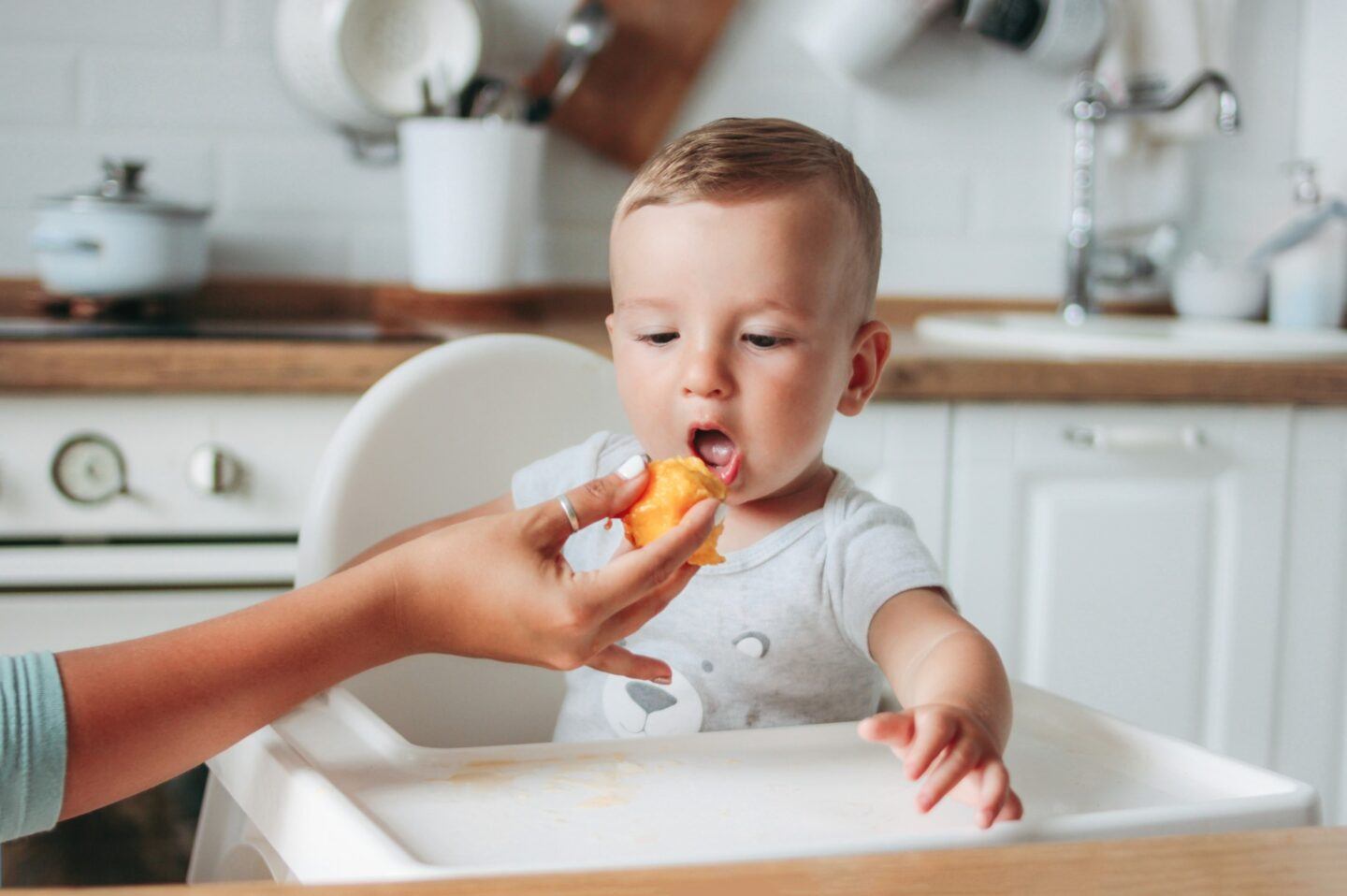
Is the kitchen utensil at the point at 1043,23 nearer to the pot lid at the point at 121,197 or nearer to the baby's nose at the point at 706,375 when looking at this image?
the pot lid at the point at 121,197

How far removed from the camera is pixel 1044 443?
1687 millimetres

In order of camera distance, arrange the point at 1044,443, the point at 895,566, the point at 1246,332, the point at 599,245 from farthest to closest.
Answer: the point at 599,245, the point at 1246,332, the point at 1044,443, the point at 895,566

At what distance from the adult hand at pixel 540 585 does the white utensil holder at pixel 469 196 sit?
1164 millimetres

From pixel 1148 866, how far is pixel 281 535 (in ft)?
4.00

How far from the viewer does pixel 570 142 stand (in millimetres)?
2115

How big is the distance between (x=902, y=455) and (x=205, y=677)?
1082 millimetres

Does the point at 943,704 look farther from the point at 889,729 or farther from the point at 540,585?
the point at 540,585

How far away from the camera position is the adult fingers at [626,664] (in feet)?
2.39

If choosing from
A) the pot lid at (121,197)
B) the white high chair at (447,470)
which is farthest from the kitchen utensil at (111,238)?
the white high chair at (447,470)

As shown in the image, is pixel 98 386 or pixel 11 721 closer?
pixel 11 721

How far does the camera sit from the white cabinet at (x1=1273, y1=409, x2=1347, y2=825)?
1.78 meters

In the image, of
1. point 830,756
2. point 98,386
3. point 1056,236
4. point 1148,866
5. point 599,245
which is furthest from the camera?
point 1056,236

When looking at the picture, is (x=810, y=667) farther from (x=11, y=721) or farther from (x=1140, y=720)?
(x=1140, y=720)

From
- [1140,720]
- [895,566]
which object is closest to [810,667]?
[895,566]
